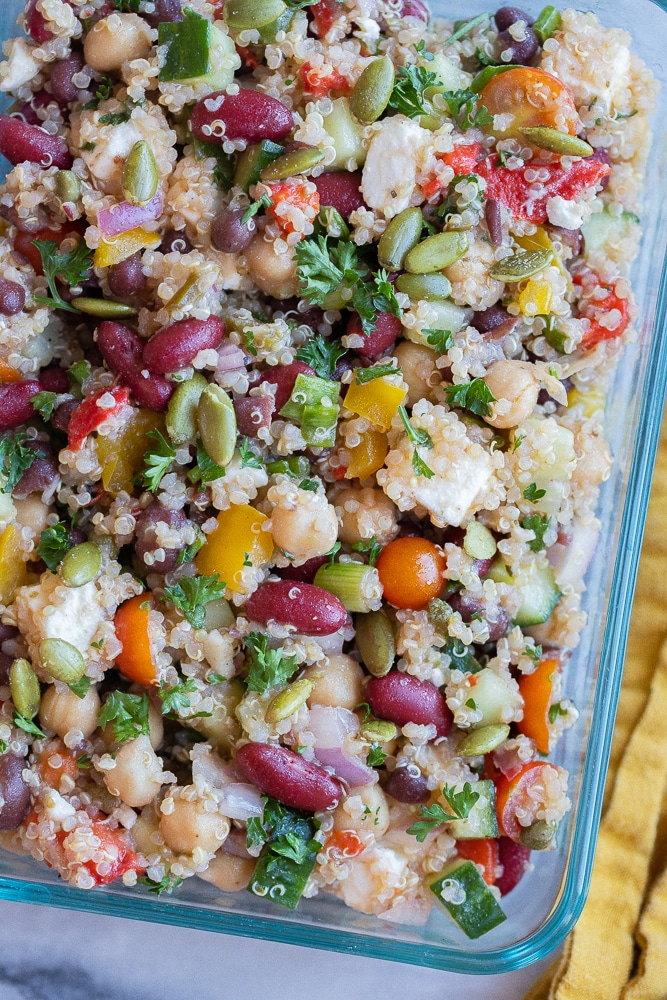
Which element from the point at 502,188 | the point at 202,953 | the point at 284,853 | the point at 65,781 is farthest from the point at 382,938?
the point at 502,188

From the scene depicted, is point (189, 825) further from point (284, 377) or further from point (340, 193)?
point (340, 193)

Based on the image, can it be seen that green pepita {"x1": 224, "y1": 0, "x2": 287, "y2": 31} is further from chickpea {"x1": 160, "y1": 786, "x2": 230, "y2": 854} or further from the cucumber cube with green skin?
the cucumber cube with green skin

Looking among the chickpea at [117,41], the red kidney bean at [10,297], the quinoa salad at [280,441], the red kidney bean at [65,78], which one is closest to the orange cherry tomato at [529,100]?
the quinoa salad at [280,441]

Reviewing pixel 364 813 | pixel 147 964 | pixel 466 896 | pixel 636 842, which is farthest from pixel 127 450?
pixel 636 842

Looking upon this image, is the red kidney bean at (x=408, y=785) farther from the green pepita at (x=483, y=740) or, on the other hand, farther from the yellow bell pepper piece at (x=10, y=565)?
the yellow bell pepper piece at (x=10, y=565)

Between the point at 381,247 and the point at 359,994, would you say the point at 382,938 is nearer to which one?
the point at 359,994

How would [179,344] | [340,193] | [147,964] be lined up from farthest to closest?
[147,964]
[340,193]
[179,344]
